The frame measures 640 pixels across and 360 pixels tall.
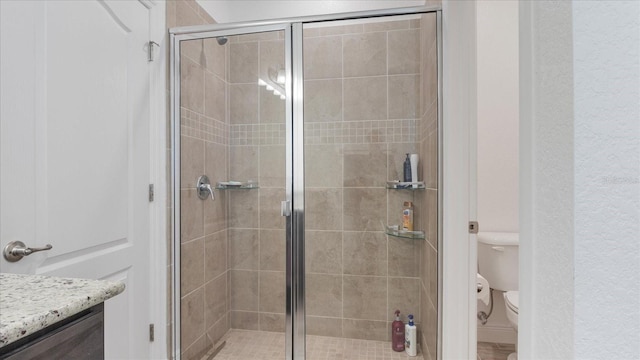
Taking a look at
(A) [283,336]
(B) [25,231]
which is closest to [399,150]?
(A) [283,336]

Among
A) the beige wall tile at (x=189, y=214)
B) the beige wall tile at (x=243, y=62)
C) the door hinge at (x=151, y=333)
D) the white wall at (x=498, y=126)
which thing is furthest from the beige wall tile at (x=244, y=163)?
the white wall at (x=498, y=126)

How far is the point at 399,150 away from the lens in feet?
5.79

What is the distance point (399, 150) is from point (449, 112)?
0.42 metres

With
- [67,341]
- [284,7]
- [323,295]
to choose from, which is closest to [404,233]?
[323,295]

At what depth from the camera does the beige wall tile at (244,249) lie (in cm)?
175

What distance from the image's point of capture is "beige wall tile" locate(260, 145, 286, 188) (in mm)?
1699

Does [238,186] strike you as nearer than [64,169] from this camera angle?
No

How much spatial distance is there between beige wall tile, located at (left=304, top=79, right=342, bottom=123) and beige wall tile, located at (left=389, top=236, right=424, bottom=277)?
80 centimetres

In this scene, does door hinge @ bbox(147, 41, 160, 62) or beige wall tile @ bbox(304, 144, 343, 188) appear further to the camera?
beige wall tile @ bbox(304, 144, 343, 188)

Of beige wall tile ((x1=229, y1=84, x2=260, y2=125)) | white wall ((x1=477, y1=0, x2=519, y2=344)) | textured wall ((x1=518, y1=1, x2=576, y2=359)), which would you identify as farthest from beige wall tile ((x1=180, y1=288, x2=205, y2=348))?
white wall ((x1=477, y1=0, x2=519, y2=344))

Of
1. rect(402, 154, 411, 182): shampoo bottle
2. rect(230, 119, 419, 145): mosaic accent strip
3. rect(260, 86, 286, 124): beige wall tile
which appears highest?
rect(260, 86, 286, 124): beige wall tile

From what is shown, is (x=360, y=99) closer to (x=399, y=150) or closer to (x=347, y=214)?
(x=399, y=150)

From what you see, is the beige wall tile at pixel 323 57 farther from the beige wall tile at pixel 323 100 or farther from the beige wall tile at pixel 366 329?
the beige wall tile at pixel 366 329

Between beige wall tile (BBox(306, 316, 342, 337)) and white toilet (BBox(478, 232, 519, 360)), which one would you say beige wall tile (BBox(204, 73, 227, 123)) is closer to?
beige wall tile (BBox(306, 316, 342, 337))
